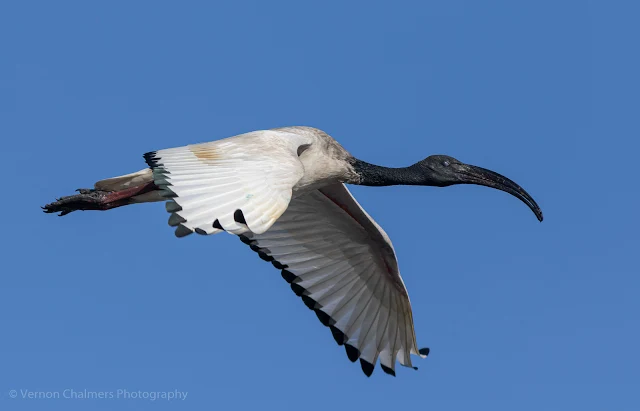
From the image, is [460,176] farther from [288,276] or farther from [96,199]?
[96,199]

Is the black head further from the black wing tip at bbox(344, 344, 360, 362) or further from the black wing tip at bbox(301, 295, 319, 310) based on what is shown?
the black wing tip at bbox(344, 344, 360, 362)

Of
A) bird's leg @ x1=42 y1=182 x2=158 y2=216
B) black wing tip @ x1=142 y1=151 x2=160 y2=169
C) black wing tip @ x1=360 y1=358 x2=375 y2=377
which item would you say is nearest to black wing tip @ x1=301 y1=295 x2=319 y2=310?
black wing tip @ x1=360 y1=358 x2=375 y2=377

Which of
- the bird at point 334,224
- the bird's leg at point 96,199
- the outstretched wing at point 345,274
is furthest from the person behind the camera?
the outstretched wing at point 345,274

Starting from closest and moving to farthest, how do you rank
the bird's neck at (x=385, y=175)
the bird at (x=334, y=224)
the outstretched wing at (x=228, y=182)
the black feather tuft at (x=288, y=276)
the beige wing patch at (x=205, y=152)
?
the outstretched wing at (x=228, y=182) < the beige wing patch at (x=205, y=152) < the bird at (x=334, y=224) < the bird's neck at (x=385, y=175) < the black feather tuft at (x=288, y=276)

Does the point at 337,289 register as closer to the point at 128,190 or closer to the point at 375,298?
the point at 375,298

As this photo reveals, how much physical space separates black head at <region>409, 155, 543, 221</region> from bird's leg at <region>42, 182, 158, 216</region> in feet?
8.28

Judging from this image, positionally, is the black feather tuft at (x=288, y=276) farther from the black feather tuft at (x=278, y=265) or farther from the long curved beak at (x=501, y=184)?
the long curved beak at (x=501, y=184)

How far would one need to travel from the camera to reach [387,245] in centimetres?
1091

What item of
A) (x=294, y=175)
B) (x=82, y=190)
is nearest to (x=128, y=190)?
(x=82, y=190)

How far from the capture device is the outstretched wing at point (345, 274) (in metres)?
11.1

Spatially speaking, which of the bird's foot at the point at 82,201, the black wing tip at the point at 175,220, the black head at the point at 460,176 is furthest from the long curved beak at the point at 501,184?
the black wing tip at the point at 175,220

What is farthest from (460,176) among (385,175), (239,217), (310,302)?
(239,217)

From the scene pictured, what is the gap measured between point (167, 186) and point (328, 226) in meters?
3.83

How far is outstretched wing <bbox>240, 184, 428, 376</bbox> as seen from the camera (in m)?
11.1
